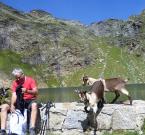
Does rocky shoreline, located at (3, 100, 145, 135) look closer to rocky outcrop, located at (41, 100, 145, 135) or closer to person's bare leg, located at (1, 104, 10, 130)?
rocky outcrop, located at (41, 100, 145, 135)

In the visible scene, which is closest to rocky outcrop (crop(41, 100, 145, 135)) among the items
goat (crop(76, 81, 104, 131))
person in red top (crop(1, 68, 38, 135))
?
goat (crop(76, 81, 104, 131))

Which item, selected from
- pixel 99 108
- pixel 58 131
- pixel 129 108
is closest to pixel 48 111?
pixel 58 131

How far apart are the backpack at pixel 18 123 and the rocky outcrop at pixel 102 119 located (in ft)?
10.0

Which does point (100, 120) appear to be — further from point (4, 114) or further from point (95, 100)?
point (4, 114)

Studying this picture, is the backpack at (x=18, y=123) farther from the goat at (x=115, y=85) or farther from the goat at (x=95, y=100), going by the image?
the goat at (x=115, y=85)

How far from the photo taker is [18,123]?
18219mm

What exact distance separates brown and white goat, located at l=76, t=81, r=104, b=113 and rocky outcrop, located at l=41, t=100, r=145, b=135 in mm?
427

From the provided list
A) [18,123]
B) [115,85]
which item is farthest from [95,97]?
[18,123]

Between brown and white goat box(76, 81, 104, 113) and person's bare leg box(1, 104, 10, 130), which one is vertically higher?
brown and white goat box(76, 81, 104, 113)

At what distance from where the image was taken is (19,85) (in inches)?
742

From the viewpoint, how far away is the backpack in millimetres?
18047

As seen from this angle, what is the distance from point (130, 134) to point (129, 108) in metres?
1.63

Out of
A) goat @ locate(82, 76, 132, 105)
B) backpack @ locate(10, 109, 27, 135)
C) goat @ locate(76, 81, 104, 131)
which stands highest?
goat @ locate(82, 76, 132, 105)

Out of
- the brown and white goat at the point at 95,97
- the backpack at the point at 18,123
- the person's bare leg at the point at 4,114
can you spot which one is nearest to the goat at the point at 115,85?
the brown and white goat at the point at 95,97
